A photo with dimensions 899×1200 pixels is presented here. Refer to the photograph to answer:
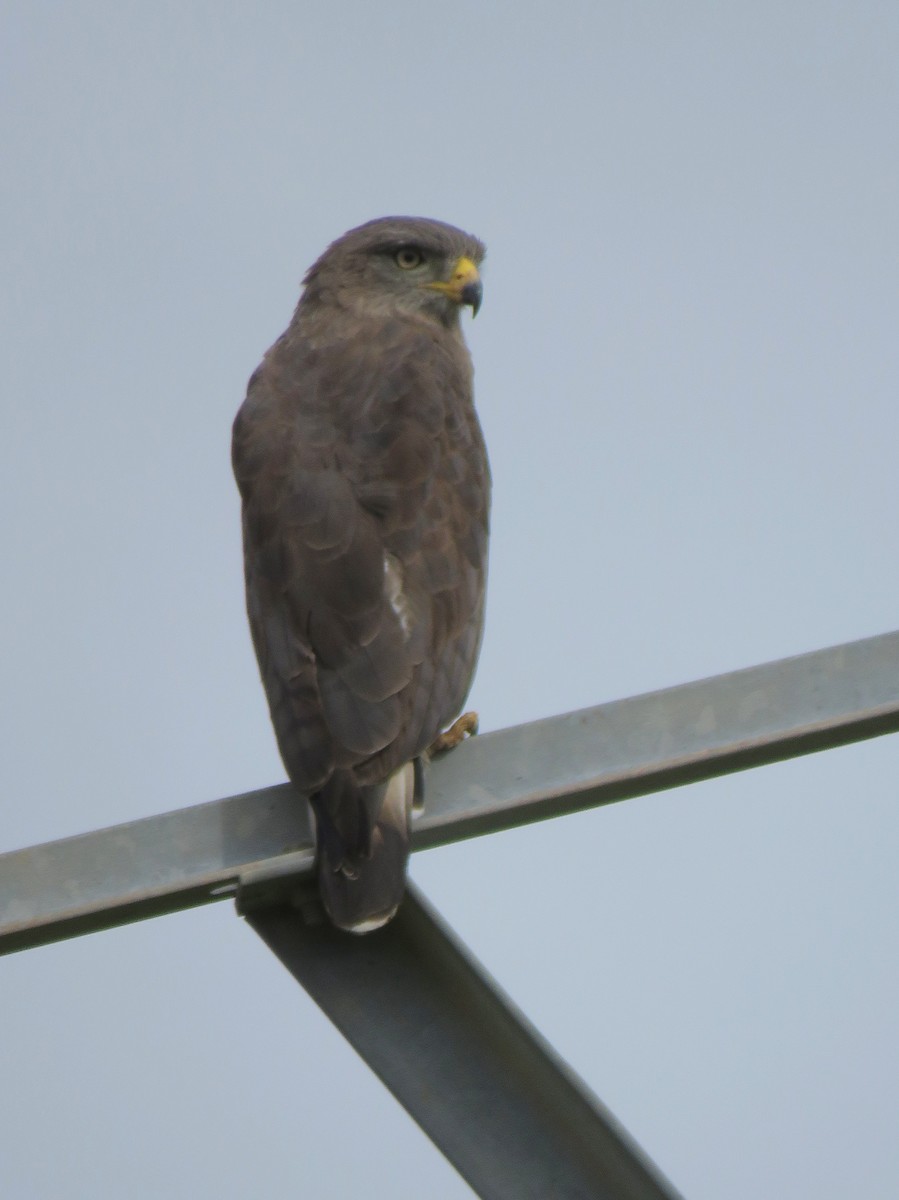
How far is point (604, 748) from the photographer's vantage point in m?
2.79

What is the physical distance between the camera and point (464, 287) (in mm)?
5895

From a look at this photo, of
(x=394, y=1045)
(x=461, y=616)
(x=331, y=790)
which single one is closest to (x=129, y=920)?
(x=394, y=1045)

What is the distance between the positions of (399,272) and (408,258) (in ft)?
0.26

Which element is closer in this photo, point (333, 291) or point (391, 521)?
point (391, 521)

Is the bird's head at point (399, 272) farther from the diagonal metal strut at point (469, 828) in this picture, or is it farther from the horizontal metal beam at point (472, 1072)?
the horizontal metal beam at point (472, 1072)

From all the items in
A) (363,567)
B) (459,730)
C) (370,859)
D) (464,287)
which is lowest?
(459,730)

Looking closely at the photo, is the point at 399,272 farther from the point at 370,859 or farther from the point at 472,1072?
the point at 472,1072

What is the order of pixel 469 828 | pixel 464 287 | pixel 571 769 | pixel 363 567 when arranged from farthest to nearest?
pixel 464 287
pixel 363 567
pixel 469 828
pixel 571 769

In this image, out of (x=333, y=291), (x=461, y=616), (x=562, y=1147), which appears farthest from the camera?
(x=333, y=291)

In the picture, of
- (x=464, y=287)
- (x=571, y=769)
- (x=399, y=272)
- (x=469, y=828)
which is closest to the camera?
(x=571, y=769)

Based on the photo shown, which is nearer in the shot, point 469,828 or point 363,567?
point 469,828

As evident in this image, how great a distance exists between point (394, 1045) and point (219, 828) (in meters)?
0.46

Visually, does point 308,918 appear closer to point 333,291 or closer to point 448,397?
point 448,397

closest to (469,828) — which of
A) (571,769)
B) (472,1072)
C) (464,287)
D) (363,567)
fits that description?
(571,769)
